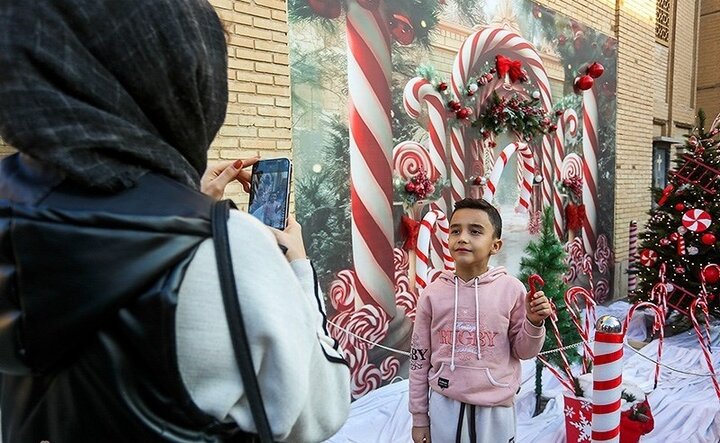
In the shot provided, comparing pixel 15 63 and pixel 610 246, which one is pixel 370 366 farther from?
pixel 610 246

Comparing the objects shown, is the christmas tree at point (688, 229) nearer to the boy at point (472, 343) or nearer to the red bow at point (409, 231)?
the red bow at point (409, 231)

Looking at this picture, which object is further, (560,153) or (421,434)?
(560,153)

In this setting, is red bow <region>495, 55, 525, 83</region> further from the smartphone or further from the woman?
the woman

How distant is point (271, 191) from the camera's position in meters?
1.09

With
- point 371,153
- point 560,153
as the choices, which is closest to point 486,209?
point 371,153

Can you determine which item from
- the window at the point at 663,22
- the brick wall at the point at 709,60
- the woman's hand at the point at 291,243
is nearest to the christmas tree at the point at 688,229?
the woman's hand at the point at 291,243

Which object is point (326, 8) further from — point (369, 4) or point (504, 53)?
point (504, 53)

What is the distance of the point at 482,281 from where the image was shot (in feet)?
7.45

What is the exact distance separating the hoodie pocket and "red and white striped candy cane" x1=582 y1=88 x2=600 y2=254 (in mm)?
5878

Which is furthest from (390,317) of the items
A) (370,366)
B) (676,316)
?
(676,316)

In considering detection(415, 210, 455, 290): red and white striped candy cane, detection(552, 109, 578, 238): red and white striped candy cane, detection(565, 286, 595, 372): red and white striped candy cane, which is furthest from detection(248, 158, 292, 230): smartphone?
detection(552, 109, 578, 238): red and white striped candy cane

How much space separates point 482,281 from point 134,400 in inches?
70.7

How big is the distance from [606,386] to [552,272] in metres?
1.44

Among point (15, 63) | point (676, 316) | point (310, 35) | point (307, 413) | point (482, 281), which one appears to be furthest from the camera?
point (676, 316)
